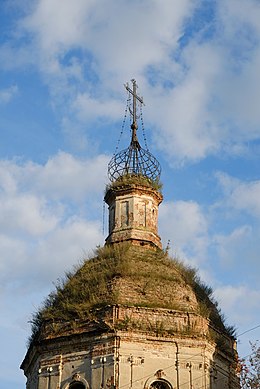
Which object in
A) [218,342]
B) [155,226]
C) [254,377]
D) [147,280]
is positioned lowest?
[254,377]

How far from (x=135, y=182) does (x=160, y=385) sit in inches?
290

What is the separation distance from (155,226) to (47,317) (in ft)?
17.1

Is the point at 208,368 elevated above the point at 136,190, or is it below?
below

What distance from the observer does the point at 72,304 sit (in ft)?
61.3

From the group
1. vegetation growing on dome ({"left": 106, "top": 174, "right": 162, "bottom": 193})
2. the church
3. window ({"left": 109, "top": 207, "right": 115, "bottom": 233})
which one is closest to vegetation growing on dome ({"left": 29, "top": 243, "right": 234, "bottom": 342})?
the church

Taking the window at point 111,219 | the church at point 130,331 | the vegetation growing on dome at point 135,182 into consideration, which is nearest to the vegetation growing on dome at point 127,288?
the church at point 130,331

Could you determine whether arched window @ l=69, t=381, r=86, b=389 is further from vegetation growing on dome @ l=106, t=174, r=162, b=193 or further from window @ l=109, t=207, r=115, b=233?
vegetation growing on dome @ l=106, t=174, r=162, b=193

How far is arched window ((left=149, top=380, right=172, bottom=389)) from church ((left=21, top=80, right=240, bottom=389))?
3 cm

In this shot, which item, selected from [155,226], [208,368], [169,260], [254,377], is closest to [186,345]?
[208,368]

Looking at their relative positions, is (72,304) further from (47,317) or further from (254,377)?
(254,377)

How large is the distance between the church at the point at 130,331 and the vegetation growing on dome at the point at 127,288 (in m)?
0.03

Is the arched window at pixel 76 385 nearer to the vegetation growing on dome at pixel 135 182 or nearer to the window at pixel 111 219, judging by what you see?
the window at pixel 111 219

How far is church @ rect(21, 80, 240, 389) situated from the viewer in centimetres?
1741

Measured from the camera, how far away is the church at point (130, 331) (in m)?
17.4
